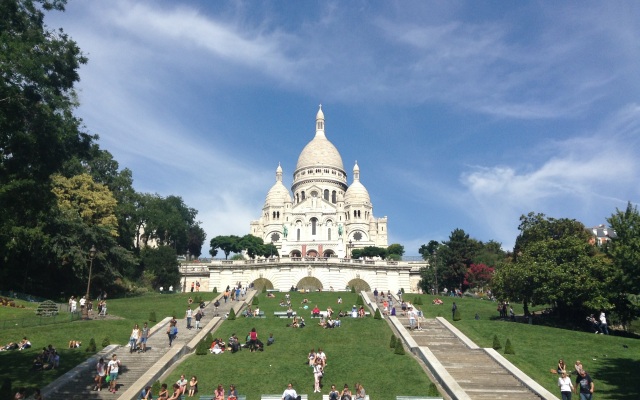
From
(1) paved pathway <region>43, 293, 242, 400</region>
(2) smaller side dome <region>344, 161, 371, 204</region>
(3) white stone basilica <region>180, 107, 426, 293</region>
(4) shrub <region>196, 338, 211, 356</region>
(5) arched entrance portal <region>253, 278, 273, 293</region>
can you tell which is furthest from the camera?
(2) smaller side dome <region>344, 161, 371, 204</region>

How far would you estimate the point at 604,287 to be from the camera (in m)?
32.4

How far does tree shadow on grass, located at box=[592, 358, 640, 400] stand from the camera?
65.0 ft

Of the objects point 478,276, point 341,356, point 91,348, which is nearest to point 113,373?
point 91,348

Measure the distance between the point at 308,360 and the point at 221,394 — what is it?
6.20 metres

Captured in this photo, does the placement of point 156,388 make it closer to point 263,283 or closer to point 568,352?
point 568,352

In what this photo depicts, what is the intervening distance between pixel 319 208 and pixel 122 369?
84754 mm

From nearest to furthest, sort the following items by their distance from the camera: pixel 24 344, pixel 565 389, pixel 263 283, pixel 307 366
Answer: pixel 565 389
pixel 307 366
pixel 24 344
pixel 263 283

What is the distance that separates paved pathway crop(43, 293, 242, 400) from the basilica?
6348cm

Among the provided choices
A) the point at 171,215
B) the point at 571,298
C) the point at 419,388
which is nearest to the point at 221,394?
the point at 419,388

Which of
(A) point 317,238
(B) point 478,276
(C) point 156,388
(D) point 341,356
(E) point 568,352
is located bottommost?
(C) point 156,388

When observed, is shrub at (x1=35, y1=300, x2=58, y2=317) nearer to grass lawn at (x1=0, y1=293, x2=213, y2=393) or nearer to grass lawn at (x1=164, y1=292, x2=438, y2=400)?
grass lawn at (x1=0, y1=293, x2=213, y2=393)

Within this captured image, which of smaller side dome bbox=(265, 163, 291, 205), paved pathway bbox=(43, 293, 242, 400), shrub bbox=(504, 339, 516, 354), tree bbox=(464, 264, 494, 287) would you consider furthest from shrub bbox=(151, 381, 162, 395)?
smaller side dome bbox=(265, 163, 291, 205)

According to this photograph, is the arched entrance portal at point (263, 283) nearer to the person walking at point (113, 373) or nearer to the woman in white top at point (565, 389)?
the person walking at point (113, 373)

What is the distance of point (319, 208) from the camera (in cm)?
10738
